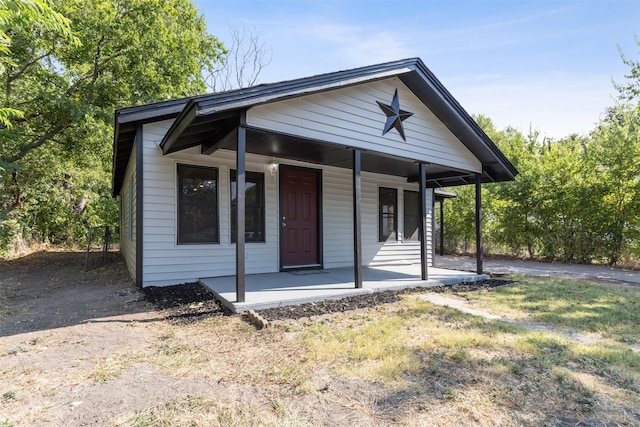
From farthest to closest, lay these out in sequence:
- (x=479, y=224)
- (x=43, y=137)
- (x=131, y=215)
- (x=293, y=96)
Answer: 1. (x=43, y=137)
2. (x=131, y=215)
3. (x=479, y=224)
4. (x=293, y=96)

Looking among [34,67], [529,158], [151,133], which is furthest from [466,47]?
[34,67]

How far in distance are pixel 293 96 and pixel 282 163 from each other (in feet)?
7.61

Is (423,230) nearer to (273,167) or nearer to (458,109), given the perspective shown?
(458,109)

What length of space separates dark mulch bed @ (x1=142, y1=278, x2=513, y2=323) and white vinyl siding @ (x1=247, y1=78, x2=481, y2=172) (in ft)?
7.48

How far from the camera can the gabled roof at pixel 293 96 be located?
12.4 ft

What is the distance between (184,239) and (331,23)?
7.60 meters

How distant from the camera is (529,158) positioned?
12.0 metres

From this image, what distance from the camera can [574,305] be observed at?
4641 millimetres

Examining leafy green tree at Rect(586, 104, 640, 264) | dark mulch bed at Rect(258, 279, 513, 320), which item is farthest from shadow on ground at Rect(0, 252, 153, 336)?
leafy green tree at Rect(586, 104, 640, 264)

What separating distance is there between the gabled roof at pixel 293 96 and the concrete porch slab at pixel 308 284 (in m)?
2.20

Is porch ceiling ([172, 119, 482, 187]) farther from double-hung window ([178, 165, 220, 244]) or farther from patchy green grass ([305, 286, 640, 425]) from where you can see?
patchy green grass ([305, 286, 640, 425])

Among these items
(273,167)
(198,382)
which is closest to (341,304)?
(198,382)

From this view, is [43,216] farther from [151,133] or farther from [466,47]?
[466,47]

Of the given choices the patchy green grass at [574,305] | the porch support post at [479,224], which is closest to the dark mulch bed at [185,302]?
the patchy green grass at [574,305]
